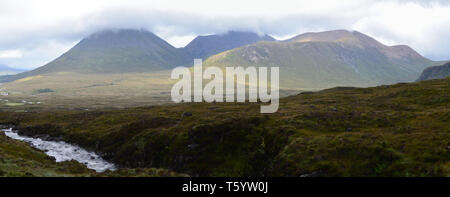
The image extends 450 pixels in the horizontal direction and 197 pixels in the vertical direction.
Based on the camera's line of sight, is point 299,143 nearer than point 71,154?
Yes

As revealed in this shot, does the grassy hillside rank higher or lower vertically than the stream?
higher

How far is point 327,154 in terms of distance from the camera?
37.6 m

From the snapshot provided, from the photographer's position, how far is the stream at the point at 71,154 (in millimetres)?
50062

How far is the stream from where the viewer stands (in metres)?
50.1

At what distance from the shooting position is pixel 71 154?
58.2 metres

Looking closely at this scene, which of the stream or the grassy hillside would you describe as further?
the stream

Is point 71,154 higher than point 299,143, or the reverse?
point 299,143

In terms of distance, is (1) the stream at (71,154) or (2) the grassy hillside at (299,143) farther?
(1) the stream at (71,154)

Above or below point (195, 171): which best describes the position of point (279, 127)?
above

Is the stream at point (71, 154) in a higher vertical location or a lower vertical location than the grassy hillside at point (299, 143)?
lower
